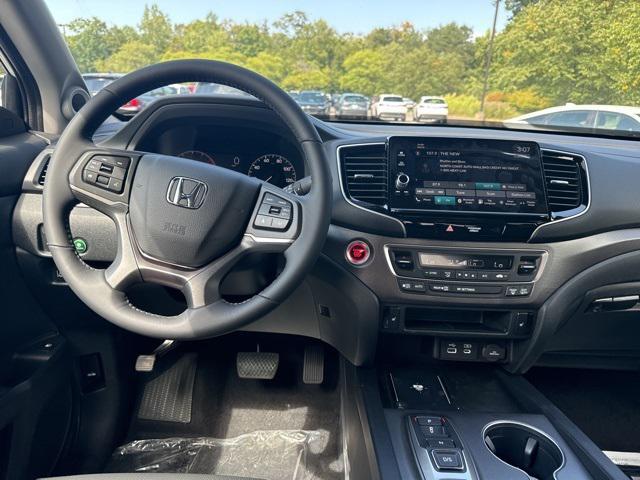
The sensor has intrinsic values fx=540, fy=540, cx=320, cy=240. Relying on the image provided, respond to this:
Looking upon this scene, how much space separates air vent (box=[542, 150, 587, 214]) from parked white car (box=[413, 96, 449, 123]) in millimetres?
469

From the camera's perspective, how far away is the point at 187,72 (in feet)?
4.36

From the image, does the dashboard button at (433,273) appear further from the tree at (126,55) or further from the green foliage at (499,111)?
the tree at (126,55)

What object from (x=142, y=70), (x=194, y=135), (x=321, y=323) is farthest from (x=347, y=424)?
(x=142, y=70)

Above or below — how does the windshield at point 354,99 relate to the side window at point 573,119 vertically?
above

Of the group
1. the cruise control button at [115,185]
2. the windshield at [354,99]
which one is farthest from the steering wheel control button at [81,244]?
the windshield at [354,99]

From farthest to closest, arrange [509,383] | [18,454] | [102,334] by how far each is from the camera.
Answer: [102,334]
[509,383]
[18,454]

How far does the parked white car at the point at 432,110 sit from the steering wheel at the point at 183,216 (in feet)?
2.94

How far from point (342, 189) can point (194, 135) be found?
69cm

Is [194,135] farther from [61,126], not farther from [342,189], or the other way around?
[342,189]

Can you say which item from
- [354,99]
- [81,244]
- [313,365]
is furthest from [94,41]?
[313,365]

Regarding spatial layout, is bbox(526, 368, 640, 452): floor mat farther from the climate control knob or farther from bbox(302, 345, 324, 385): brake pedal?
the climate control knob

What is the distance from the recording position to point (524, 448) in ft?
5.42

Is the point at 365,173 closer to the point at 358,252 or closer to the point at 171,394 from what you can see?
the point at 358,252

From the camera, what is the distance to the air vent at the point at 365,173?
5.62 ft
